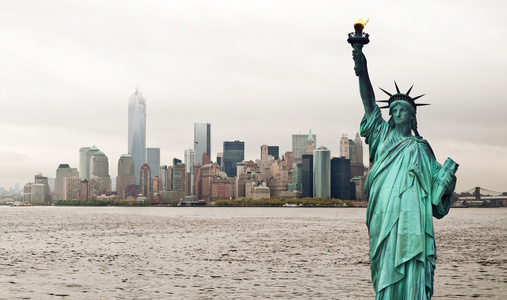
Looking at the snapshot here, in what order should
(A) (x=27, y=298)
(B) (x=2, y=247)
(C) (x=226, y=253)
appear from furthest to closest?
(B) (x=2, y=247) < (C) (x=226, y=253) < (A) (x=27, y=298)

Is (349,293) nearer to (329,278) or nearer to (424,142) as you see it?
(329,278)

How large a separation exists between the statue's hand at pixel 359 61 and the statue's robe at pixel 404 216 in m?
1.18

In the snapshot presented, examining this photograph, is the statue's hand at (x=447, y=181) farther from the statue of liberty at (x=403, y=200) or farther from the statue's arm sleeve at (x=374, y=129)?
the statue's arm sleeve at (x=374, y=129)

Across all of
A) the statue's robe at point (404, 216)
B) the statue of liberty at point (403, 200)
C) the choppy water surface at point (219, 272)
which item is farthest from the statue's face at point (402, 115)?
the choppy water surface at point (219, 272)

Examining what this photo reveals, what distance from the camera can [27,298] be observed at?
22141 mm

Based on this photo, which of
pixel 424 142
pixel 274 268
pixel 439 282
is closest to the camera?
pixel 424 142

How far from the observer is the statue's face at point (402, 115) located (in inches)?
404

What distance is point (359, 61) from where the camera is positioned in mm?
10344

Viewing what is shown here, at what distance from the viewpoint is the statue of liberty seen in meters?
9.42

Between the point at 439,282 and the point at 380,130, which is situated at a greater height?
the point at 380,130

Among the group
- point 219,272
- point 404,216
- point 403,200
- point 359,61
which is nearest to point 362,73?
point 359,61

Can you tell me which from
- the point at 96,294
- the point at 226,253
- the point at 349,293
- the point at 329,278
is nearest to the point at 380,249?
the point at 349,293

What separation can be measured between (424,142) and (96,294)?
15.6 metres

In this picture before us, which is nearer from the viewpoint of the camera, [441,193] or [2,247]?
[441,193]
